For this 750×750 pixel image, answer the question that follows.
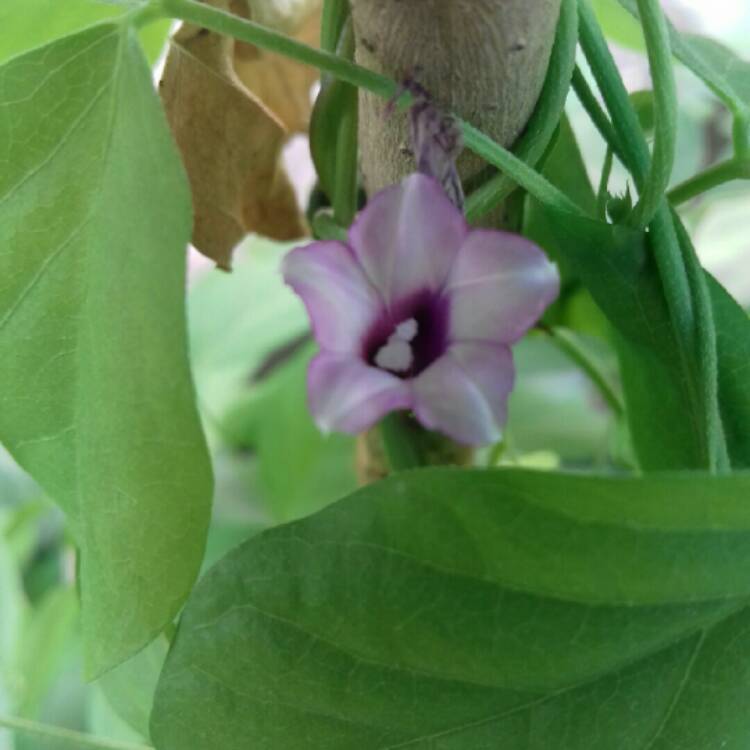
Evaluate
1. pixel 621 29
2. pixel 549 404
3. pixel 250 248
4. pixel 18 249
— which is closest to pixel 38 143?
pixel 18 249

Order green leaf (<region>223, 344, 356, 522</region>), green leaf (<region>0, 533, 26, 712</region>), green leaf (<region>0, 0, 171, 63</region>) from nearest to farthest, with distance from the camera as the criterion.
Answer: green leaf (<region>0, 0, 171, 63</region>) → green leaf (<region>0, 533, 26, 712</region>) → green leaf (<region>223, 344, 356, 522</region>)

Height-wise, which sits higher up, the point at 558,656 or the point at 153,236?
the point at 153,236

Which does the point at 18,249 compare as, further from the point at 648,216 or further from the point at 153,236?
the point at 648,216

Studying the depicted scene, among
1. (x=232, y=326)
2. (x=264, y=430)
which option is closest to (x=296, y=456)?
(x=264, y=430)

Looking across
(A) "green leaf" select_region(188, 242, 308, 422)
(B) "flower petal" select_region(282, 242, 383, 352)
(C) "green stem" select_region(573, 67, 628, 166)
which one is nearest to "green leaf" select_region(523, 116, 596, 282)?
(C) "green stem" select_region(573, 67, 628, 166)

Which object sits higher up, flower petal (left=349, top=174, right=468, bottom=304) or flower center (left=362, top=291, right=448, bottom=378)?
flower petal (left=349, top=174, right=468, bottom=304)

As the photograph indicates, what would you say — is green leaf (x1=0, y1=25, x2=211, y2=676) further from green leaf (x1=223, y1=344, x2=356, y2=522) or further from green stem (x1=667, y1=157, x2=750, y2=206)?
green leaf (x1=223, y1=344, x2=356, y2=522)
